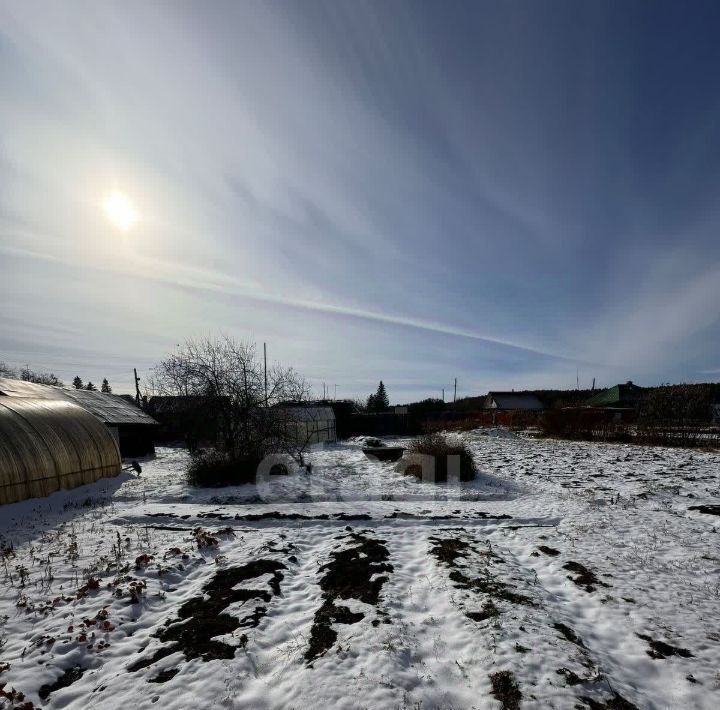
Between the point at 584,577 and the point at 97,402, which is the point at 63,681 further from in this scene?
the point at 97,402

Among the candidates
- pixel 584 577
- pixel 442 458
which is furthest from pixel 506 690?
pixel 442 458

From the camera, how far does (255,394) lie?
1605cm

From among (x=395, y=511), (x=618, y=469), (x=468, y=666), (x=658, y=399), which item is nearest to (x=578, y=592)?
(x=468, y=666)

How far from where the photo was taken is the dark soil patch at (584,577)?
18.3 ft

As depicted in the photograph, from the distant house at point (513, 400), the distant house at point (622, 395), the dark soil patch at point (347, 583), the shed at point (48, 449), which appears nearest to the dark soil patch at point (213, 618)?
the dark soil patch at point (347, 583)

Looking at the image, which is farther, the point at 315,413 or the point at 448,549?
the point at 315,413

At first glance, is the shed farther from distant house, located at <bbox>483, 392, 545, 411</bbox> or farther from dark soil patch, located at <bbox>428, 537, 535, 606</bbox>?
Result: distant house, located at <bbox>483, 392, 545, 411</bbox>

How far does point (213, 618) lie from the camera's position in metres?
4.94

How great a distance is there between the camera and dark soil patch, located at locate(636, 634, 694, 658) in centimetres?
405

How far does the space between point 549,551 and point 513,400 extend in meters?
51.4

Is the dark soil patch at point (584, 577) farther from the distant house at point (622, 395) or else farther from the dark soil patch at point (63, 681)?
the distant house at point (622, 395)

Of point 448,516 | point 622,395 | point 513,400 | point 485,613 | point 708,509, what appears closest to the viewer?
point 485,613

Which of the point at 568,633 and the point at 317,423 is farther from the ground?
the point at 317,423

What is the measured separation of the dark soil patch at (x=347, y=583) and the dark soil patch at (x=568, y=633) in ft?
7.55
